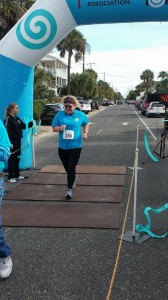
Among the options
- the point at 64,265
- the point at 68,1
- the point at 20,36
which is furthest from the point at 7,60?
the point at 64,265

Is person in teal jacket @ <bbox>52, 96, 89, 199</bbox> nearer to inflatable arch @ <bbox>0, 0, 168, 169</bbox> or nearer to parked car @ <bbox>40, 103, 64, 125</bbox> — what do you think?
inflatable arch @ <bbox>0, 0, 168, 169</bbox>

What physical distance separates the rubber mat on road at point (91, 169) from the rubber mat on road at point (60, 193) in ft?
4.67

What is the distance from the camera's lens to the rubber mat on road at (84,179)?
7.74 metres

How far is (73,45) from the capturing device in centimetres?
4778

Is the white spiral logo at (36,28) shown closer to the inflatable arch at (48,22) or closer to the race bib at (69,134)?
the inflatable arch at (48,22)

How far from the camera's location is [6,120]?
7688mm

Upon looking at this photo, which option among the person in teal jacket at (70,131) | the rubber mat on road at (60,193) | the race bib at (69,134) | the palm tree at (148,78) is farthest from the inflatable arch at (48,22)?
the palm tree at (148,78)

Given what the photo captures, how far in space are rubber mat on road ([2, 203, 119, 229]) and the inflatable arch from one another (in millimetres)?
3435

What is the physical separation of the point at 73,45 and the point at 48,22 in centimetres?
4138

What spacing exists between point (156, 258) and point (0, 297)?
1816 mm

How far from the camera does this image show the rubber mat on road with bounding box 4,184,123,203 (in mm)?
6516

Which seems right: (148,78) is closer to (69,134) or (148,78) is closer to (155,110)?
(155,110)

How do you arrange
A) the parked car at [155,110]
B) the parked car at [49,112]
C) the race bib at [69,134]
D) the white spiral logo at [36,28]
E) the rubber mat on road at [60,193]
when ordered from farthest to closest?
the parked car at [155,110], the parked car at [49,112], the white spiral logo at [36,28], the rubber mat on road at [60,193], the race bib at [69,134]

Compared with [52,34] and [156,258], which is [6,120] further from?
[156,258]
